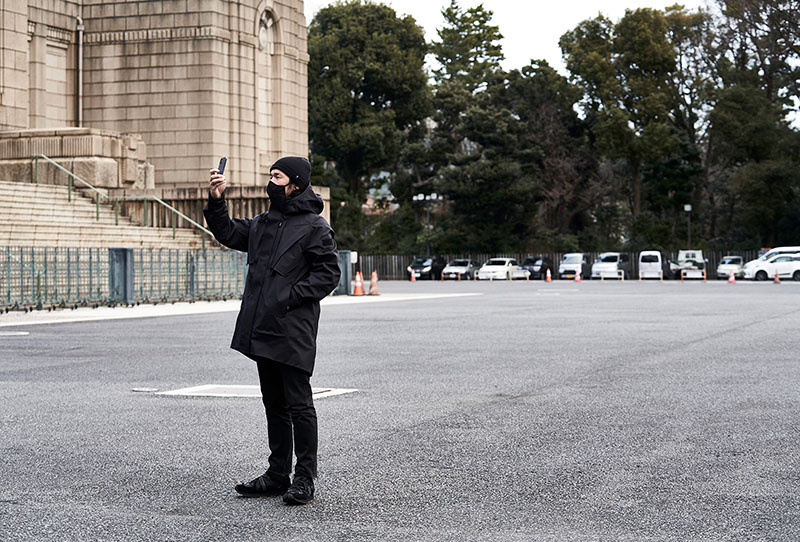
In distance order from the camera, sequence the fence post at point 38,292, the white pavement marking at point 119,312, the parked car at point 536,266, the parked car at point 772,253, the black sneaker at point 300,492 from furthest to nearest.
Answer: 1. the parked car at point 536,266
2. the parked car at point 772,253
3. the fence post at point 38,292
4. the white pavement marking at point 119,312
5. the black sneaker at point 300,492

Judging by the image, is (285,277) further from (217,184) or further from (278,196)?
(217,184)

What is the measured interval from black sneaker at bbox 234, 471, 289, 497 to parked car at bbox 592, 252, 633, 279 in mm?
→ 56271

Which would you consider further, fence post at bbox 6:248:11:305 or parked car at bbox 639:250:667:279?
parked car at bbox 639:250:667:279

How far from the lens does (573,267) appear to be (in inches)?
2522

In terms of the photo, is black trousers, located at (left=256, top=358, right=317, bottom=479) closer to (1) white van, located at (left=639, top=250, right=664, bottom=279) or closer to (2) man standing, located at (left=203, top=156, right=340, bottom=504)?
(2) man standing, located at (left=203, top=156, right=340, bottom=504)

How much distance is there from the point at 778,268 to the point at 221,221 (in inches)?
2097

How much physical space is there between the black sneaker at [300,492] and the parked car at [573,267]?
188 ft

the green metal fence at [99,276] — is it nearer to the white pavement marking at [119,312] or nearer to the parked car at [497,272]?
the white pavement marking at [119,312]

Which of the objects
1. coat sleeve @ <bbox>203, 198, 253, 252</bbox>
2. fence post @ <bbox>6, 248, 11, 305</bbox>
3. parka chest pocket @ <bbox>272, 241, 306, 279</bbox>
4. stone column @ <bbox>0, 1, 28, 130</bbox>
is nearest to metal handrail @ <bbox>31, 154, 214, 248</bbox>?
stone column @ <bbox>0, 1, 28, 130</bbox>

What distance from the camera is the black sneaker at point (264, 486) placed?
20.5ft

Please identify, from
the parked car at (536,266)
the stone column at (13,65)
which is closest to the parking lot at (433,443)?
the stone column at (13,65)

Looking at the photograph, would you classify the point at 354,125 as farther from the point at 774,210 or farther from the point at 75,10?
the point at 75,10

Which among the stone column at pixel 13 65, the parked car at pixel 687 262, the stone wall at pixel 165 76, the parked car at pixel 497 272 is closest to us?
the stone column at pixel 13 65

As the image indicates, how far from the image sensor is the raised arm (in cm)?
629
